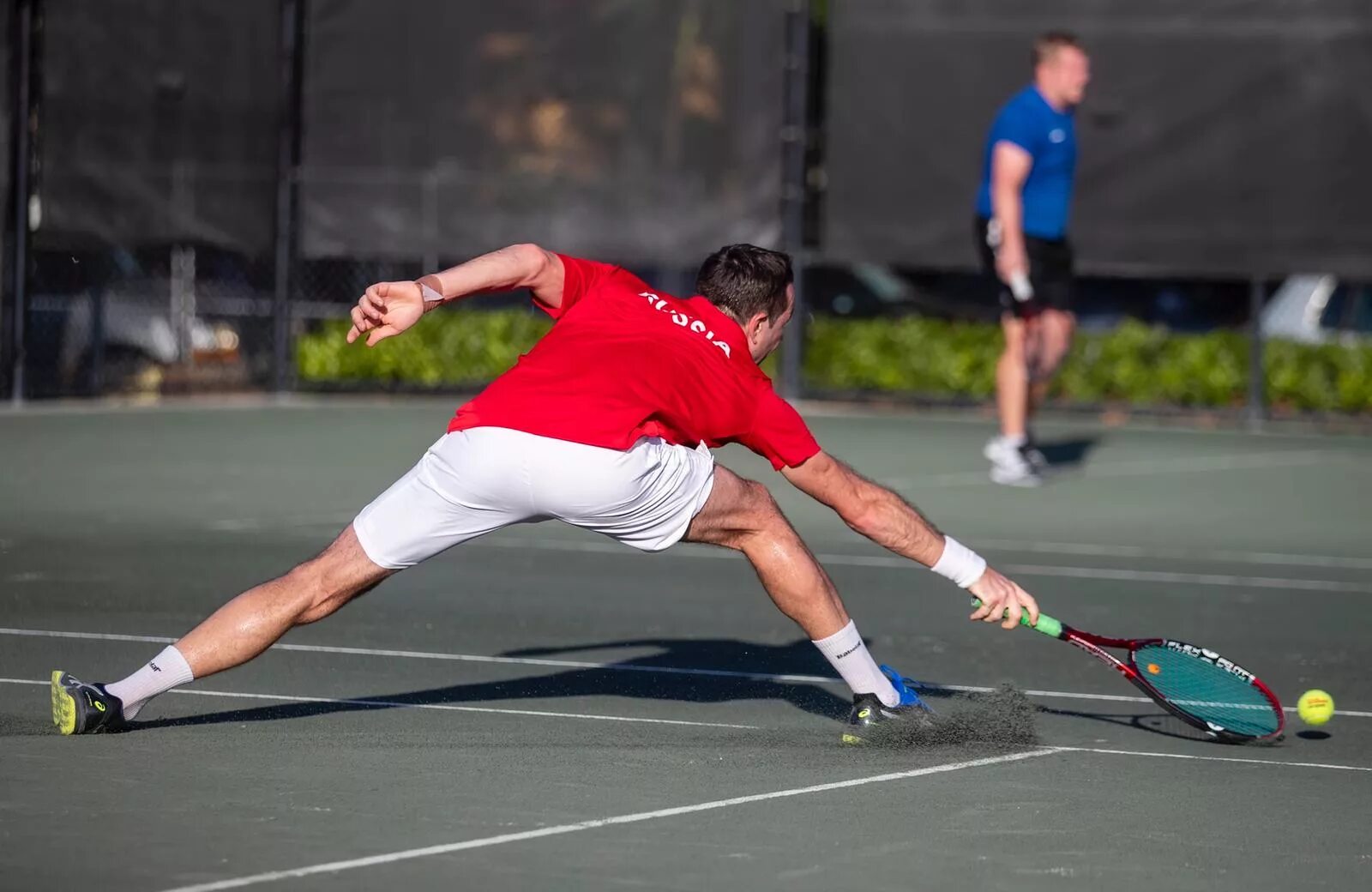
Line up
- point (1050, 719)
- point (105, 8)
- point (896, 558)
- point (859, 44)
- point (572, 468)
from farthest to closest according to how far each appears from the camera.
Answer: point (859, 44) < point (105, 8) < point (896, 558) < point (1050, 719) < point (572, 468)

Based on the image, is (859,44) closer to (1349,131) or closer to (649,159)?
(649,159)

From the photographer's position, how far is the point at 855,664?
6055mm

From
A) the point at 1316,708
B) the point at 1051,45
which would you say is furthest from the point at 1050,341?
the point at 1316,708

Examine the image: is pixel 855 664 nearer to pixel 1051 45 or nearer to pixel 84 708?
pixel 84 708

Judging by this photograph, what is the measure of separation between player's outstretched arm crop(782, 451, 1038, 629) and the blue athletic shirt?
23.8ft

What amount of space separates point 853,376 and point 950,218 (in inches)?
62.9

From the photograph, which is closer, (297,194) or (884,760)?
(884,760)

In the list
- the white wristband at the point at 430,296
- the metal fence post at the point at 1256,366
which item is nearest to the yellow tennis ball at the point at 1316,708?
the white wristband at the point at 430,296

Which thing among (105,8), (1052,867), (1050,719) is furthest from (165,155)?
(1052,867)

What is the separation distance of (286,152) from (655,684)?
12281 mm

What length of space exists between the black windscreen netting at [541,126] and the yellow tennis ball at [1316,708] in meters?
12.0

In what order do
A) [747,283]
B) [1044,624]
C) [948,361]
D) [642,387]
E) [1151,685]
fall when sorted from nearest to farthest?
[642,387], [747,283], [1044,624], [1151,685], [948,361]

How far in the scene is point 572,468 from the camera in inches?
219

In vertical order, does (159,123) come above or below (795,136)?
below
